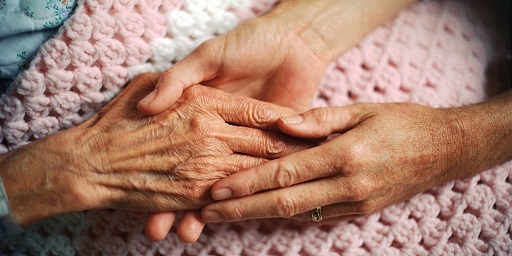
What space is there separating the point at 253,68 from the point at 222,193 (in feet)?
0.95

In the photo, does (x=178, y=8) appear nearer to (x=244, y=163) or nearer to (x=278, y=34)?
(x=278, y=34)

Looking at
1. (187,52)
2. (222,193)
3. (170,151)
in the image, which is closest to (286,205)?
(222,193)

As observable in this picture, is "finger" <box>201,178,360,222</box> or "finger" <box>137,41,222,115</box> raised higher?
"finger" <box>137,41,222,115</box>

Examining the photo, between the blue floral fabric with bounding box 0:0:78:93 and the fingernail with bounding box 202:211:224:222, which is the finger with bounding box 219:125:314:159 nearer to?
the fingernail with bounding box 202:211:224:222

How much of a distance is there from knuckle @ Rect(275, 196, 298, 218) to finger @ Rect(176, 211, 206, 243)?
0.17 m

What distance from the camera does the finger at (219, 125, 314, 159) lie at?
100cm

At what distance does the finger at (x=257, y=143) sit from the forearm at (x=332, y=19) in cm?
23

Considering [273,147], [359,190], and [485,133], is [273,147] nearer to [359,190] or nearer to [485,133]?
[359,190]

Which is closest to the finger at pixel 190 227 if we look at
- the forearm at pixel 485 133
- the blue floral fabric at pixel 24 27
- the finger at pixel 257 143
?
the finger at pixel 257 143

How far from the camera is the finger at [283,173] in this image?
3.08 ft

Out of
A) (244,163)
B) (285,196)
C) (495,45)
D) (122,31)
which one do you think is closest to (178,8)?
(122,31)

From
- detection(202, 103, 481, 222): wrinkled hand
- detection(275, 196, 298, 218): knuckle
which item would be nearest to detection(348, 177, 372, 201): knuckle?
detection(202, 103, 481, 222): wrinkled hand

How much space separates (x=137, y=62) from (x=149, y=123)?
15 centimetres

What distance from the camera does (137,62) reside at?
3.45 feet
